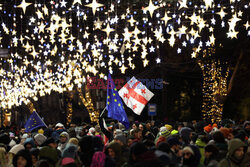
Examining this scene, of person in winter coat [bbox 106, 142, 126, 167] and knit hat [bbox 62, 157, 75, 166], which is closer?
knit hat [bbox 62, 157, 75, 166]

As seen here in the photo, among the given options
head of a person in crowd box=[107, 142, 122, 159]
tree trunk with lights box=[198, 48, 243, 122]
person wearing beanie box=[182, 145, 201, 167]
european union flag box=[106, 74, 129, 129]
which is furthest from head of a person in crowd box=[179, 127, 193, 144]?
tree trunk with lights box=[198, 48, 243, 122]

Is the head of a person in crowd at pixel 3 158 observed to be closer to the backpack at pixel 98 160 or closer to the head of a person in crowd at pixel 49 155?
the head of a person in crowd at pixel 49 155

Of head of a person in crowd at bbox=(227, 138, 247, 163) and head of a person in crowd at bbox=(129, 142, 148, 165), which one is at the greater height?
head of a person in crowd at bbox=(129, 142, 148, 165)

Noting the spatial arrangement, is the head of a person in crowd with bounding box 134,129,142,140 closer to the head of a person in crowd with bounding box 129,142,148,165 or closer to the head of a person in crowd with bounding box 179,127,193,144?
the head of a person in crowd with bounding box 179,127,193,144

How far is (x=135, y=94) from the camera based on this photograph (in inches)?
732

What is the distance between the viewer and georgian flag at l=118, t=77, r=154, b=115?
18.5m

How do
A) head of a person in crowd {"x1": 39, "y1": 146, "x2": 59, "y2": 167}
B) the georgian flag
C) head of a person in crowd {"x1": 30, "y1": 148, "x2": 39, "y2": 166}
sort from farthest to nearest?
the georgian flag → head of a person in crowd {"x1": 30, "y1": 148, "x2": 39, "y2": 166} → head of a person in crowd {"x1": 39, "y1": 146, "x2": 59, "y2": 167}

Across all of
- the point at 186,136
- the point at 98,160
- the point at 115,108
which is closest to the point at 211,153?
the point at 98,160

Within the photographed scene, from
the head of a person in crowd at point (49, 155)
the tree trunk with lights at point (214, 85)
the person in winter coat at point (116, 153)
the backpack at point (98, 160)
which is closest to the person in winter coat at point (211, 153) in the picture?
the person in winter coat at point (116, 153)

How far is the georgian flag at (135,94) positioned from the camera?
18484 millimetres

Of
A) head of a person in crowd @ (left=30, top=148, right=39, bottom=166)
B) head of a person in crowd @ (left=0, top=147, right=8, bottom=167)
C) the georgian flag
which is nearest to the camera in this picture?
head of a person in crowd @ (left=30, top=148, right=39, bottom=166)

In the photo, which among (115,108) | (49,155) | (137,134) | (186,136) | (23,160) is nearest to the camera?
(23,160)

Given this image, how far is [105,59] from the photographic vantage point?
120 ft

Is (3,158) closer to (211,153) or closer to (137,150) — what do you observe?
(137,150)
